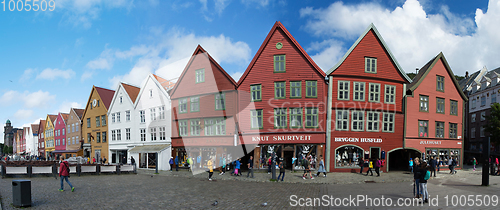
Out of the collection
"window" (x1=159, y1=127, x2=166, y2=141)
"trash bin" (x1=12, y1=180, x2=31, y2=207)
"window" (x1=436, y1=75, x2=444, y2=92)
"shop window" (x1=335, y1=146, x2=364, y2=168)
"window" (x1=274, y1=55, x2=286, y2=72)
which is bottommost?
"shop window" (x1=335, y1=146, x2=364, y2=168)

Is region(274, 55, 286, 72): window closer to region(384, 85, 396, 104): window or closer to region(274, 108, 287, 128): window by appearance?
region(274, 108, 287, 128): window

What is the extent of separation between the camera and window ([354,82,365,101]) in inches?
1041

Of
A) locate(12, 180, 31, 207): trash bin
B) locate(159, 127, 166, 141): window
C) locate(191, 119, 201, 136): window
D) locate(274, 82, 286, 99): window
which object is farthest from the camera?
locate(159, 127, 166, 141): window

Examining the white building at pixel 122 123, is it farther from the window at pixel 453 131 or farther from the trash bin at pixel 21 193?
the window at pixel 453 131

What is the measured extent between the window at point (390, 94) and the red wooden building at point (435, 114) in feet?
5.33

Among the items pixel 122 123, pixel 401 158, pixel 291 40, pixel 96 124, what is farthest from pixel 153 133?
pixel 401 158

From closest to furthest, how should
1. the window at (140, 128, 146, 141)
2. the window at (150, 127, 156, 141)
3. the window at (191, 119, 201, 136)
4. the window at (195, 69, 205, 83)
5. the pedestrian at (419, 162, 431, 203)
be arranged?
1. the pedestrian at (419, 162, 431, 203)
2. the window at (195, 69, 205, 83)
3. the window at (191, 119, 201, 136)
4. the window at (150, 127, 156, 141)
5. the window at (140, 128, 146, 141)

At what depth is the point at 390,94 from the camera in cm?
Answer: 2709

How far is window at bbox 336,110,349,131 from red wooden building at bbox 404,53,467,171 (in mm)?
6398

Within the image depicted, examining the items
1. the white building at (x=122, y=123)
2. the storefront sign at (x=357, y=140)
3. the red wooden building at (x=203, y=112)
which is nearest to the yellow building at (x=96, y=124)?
the white building at (x=122, y=123)

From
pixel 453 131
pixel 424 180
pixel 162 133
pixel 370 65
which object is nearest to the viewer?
pixel 424 180

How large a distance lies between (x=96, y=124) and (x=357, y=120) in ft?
131

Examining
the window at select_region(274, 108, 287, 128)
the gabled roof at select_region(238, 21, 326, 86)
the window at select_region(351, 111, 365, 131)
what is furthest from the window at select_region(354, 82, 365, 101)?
→ the window at select_region(274, 108, 287, 128)

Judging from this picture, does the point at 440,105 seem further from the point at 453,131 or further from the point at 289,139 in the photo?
the point at 289,139
